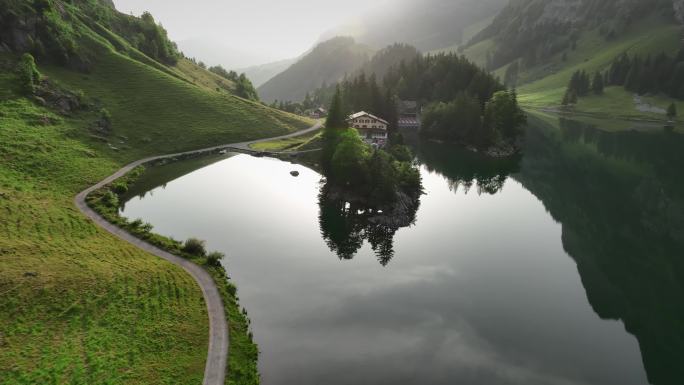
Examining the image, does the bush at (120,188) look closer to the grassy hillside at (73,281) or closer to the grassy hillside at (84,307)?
the grassy hillside at (73,281)

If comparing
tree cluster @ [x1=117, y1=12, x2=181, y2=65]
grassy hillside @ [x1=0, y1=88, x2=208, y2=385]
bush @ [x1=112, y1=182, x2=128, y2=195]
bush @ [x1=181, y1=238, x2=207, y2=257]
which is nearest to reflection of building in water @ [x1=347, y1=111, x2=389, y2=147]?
bush @ [x1=112, y1=182, x2=128, y2=195]

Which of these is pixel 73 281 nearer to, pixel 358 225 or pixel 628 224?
pixel 358 225

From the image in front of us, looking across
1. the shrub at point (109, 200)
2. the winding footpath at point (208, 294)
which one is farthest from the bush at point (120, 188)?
the shrub at point (109, 200)

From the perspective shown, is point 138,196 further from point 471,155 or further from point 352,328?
point 471,155

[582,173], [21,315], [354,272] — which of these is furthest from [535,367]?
[582,173]

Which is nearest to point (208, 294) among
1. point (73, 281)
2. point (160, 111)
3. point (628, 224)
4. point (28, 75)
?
point (73, 281)

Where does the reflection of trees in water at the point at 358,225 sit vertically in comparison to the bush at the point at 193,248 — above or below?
below

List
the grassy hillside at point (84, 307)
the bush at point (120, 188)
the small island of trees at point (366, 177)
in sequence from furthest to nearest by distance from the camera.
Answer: the bush at point (120, 188) → the small island of trees at point (366, 177) → the grassy hillside at point (84, 307)
